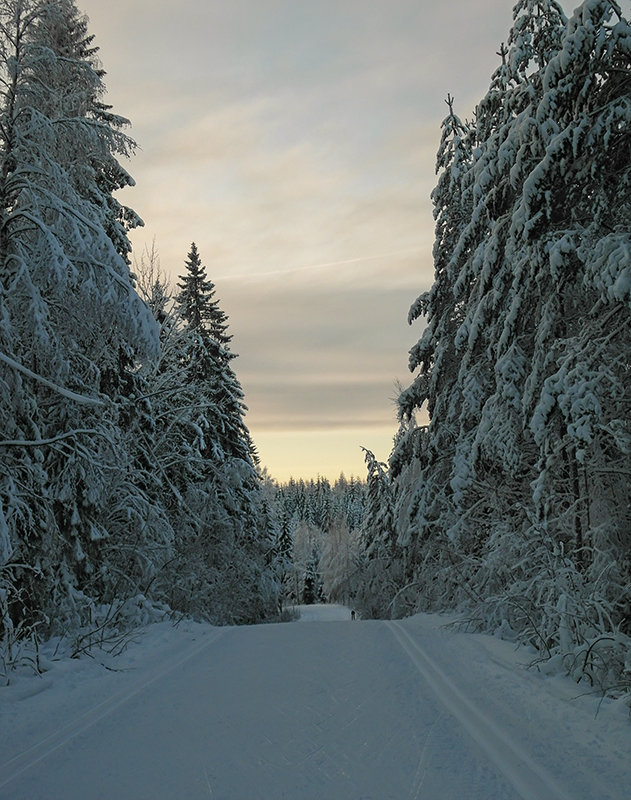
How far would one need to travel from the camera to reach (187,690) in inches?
287

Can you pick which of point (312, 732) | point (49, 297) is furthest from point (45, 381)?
point (312, 732)

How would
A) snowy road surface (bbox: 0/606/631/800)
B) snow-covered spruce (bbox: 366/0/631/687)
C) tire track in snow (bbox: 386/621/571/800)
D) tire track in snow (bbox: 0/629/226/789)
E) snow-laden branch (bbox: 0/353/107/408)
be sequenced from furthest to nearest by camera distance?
snow-covered spruce (bbox: 366/0/631/687)
snow-laden branch (bbox: 0/353/107/408)
tire track in snow (bbox: 0/629/226/789)
snowy road surface (bbox: 0/606/631/800)
tire track in snow (bbox: 386/621/571/800)

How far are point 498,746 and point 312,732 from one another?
151 cm

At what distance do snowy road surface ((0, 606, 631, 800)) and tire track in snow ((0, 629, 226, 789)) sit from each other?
0.8 inches

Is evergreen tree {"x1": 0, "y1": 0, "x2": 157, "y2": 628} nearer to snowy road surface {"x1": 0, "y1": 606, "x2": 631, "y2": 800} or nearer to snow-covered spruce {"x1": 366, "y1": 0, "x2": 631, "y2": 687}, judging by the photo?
snowy road surface {"x1": 0, "y1": 606, "x2": 631, "y2": 800}

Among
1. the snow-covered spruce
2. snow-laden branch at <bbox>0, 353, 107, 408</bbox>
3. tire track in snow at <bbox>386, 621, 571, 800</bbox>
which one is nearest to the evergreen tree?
snow-laden branch at <bbox>0, 353, 107, 408</bbox>

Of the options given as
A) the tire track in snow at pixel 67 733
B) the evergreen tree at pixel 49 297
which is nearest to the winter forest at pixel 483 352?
the evergreen tree at pixel 49 297

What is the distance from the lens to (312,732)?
5.48 metres

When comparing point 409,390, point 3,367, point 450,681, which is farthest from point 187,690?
point 409,390

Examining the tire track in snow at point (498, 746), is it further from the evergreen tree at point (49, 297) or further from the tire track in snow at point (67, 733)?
the evergreen tree at point (49, 297)

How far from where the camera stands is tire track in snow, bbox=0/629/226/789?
469 cm

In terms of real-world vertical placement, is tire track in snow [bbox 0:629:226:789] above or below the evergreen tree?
below

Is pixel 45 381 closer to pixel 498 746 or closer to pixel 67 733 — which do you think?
pixel 67 733

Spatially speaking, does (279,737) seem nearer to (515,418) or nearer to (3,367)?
(3,367)
